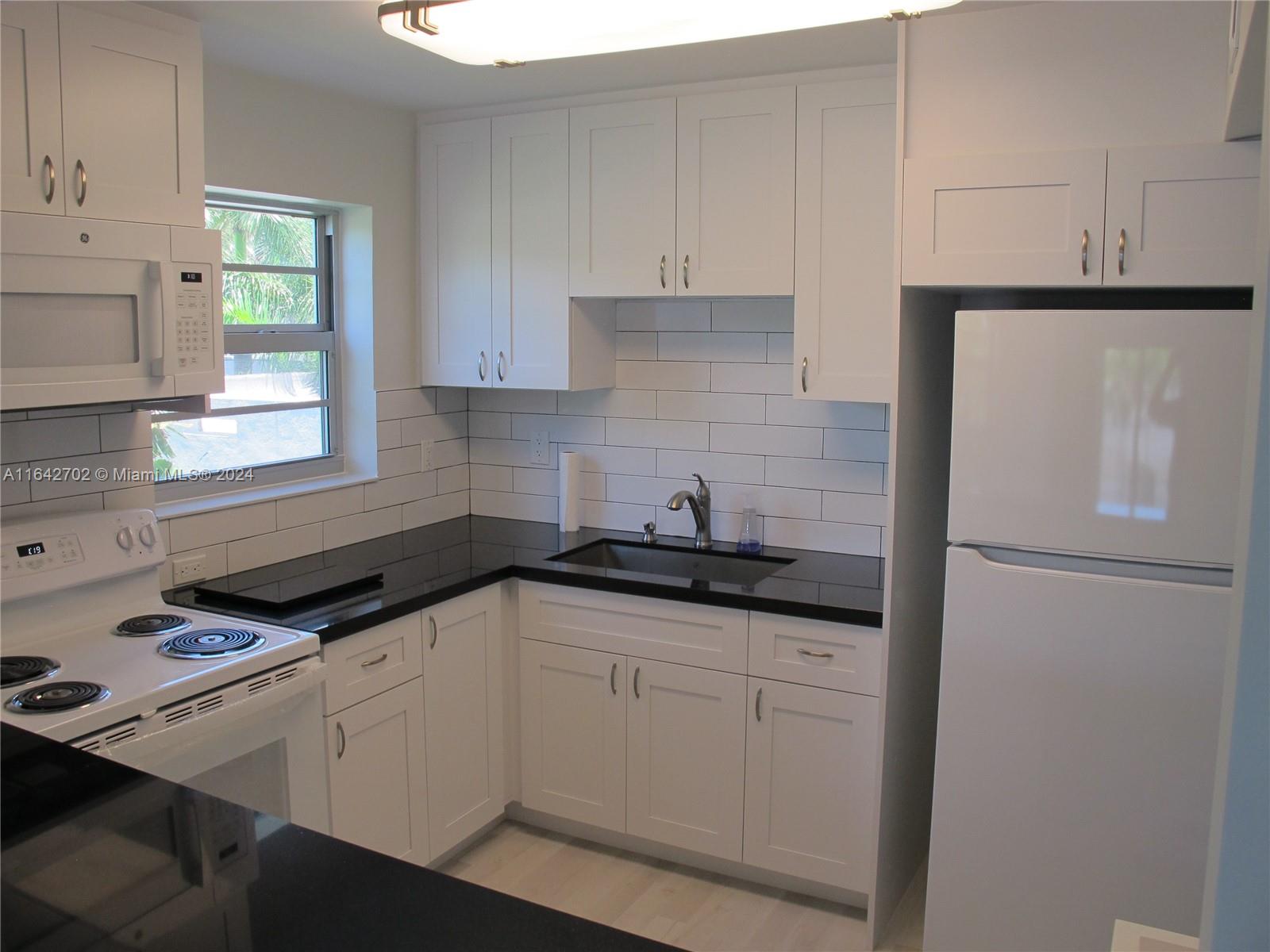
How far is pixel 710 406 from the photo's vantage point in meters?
3.53

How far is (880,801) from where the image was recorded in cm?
275

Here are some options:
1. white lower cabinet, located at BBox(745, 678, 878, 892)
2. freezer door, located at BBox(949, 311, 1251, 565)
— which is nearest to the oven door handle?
white lower cabinet, located at BBox(745, 678, 878, 892)

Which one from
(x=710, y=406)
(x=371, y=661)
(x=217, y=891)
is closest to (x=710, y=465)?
(x=710, y=406)

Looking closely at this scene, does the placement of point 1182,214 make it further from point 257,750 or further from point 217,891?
point 257,750

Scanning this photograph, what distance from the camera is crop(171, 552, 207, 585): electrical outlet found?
290 cm

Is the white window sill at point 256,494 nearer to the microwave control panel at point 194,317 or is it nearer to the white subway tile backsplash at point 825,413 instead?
the microwave control panel at point 194,317

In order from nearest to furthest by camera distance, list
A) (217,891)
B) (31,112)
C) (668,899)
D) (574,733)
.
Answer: (217,891) → (31,112) → (668,899) → (574,733)

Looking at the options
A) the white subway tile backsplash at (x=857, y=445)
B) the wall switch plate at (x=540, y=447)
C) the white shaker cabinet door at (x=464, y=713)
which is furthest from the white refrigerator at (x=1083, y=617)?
the wall switch plate at (x=540, y=447)

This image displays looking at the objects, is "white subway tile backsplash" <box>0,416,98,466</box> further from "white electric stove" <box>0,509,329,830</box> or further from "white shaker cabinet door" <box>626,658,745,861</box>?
"white shaker cabinet door" <box>626,658,745,861</box>

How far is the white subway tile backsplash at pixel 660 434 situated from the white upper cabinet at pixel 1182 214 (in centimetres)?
152

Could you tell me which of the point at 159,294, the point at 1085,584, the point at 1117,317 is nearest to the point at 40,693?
the point at 159,294

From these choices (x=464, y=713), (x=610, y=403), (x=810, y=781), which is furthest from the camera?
(x=610, y=403)

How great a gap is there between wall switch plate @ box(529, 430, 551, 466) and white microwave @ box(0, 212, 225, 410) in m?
1.42

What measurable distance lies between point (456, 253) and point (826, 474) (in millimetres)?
1458
